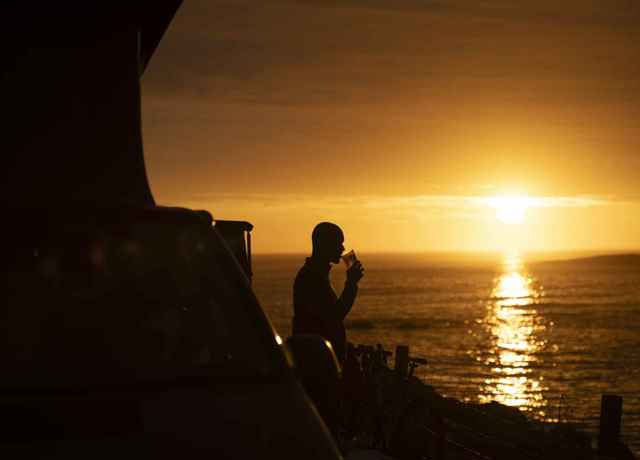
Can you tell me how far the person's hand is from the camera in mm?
7387

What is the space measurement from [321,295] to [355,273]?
0.81 meters

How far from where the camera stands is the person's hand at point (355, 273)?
739cm

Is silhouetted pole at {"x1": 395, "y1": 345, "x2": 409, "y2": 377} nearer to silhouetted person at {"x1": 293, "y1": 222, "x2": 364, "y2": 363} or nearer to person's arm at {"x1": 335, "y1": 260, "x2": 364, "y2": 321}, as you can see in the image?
person's arm at {"x1": 335, "y1": 260, "x2": 364, "y2": 321}

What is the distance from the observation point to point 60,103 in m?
4.99

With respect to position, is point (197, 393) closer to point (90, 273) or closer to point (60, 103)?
point (90, 273)

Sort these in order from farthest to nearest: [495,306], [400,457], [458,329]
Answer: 1. [495,306]
2. [458,329]
3. [400,457]

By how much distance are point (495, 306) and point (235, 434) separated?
512ft

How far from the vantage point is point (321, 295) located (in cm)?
670

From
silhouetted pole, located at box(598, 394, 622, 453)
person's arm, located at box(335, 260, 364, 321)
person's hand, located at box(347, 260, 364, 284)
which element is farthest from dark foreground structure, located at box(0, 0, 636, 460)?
silhouetted pole, located at box(598, 394, 622, 453)

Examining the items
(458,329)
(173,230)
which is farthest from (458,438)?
(458,329)

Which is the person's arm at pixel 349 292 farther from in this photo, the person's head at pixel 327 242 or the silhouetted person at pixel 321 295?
the person's head at pixel 327 242

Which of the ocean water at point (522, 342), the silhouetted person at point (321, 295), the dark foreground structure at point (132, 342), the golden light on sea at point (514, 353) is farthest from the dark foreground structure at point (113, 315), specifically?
the golden light on sea at point (514, 353)

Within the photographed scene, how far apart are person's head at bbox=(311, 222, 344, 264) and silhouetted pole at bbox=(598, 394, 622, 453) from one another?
258 inches

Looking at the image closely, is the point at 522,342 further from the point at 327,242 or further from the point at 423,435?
the point at 327,242
